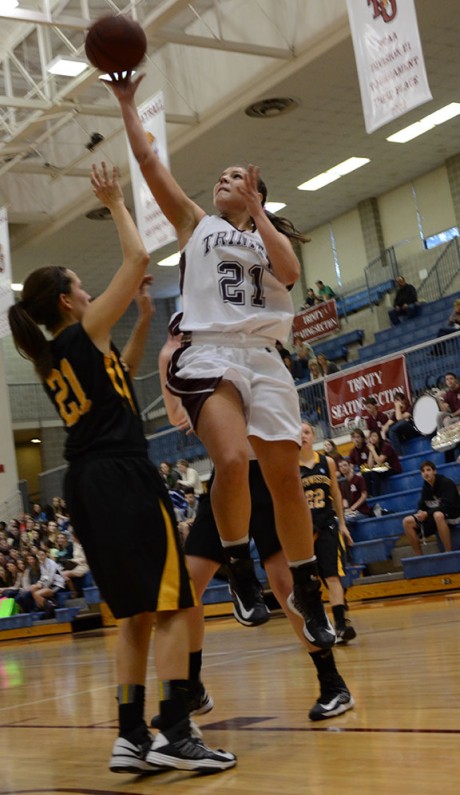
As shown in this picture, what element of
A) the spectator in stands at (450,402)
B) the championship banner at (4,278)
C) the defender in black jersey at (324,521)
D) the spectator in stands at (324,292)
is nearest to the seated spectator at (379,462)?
the spectator in stands at (450,402)

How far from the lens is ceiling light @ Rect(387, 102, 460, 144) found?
17.6m

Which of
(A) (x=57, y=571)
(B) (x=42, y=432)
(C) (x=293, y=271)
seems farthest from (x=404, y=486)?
(B) (x=42, y=432)

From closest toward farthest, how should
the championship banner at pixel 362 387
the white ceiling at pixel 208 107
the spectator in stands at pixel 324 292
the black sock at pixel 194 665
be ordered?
the black sock at pixel 194 665 < the championship banner at pixel 362 387 < the white ceiling at pixel 208 107 < the spectator in stands at pixel 324 292

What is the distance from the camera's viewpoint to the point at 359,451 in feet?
41.1

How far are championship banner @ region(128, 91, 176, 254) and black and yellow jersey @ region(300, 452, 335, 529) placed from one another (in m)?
5.32

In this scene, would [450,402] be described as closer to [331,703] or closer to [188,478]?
[188,478]

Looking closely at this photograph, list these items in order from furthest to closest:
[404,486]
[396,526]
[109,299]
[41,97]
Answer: [41,97] → [404,486] → [396,526] → [109,299]

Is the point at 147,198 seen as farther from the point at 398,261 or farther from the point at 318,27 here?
the point at 398,261

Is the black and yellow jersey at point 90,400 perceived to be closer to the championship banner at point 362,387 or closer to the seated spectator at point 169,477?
the championship banner at point 362,387

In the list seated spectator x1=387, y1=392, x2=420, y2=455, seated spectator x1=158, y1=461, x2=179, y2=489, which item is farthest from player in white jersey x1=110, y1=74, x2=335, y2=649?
seated spectator x1=158, y1=461, x2=179, y2=489

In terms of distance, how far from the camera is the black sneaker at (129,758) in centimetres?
269

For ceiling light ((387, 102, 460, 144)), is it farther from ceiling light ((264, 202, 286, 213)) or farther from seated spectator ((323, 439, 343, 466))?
seated spectator ((323, 439, 343, 466))

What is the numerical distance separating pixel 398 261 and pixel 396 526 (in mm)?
11085

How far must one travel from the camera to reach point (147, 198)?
40.3ft
